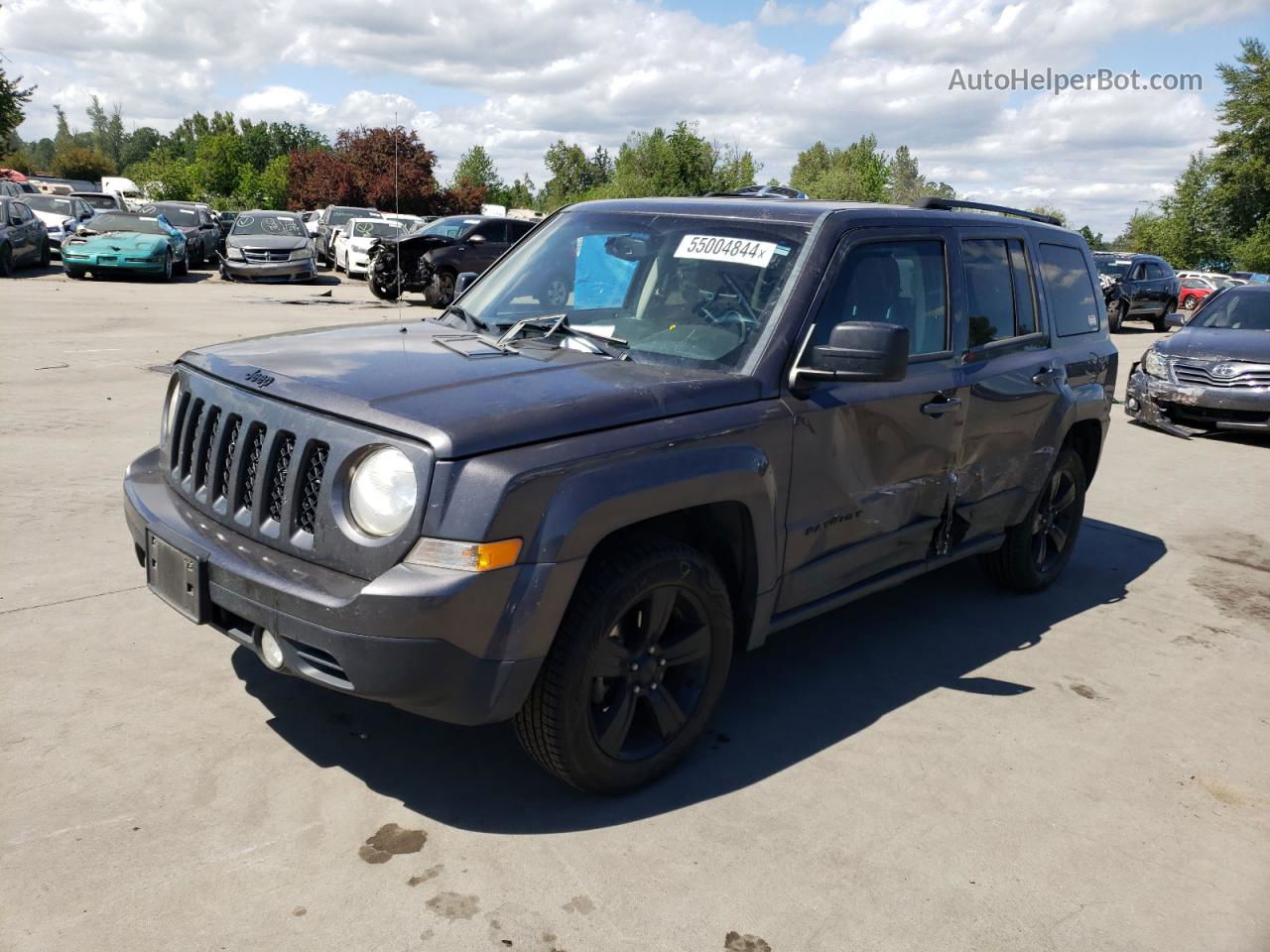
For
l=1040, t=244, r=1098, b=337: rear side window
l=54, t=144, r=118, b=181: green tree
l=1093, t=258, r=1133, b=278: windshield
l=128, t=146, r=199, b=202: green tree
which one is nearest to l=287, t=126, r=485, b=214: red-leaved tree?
l=128, t=146, r=199, b=202: green tree

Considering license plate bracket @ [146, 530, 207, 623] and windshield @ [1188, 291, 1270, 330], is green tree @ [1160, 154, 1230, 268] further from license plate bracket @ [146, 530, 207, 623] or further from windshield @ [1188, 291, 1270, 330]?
license plate bracket @ [146, 530, 207, 623]

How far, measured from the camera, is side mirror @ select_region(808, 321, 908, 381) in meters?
3.49

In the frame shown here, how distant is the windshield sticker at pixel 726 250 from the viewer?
154 inches

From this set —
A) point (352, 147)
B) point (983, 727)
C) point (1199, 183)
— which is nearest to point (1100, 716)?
point (983, 727)

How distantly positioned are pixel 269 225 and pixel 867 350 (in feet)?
74.6

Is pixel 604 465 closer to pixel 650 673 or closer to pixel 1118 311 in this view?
pixel 650 673

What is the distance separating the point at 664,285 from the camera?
13.2 feet

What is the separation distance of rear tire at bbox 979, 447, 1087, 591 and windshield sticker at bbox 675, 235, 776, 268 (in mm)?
2224

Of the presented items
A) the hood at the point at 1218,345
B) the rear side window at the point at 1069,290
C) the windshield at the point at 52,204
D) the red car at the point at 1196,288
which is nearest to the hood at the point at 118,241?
the windshield at the point at 52,204

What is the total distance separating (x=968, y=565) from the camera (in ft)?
20.3

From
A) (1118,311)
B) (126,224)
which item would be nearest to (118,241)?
(126,224)

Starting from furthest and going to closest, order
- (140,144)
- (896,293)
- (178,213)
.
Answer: (140,144) < (178,213) < (896,293)

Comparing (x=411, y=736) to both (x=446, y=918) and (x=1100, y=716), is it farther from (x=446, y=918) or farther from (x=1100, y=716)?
(x=1100, y=716)

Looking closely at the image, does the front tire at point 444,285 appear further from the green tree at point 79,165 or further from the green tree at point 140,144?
the green tree at point 140,144
